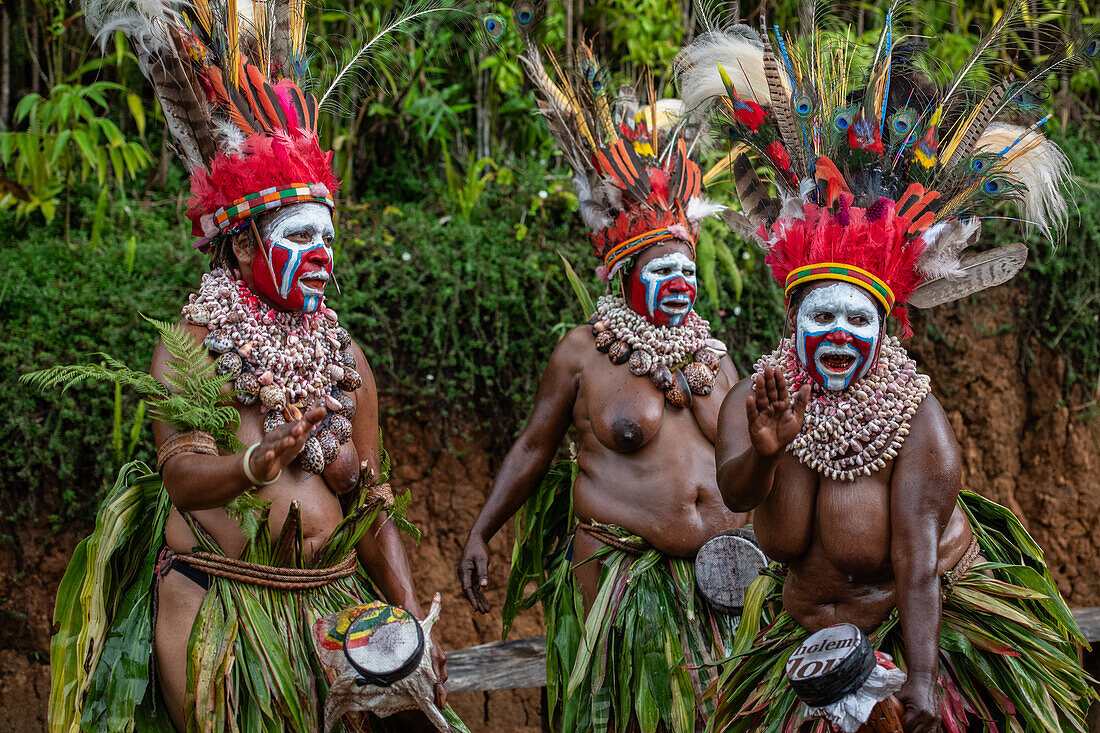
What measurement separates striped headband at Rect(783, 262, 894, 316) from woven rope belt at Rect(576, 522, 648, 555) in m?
1.29

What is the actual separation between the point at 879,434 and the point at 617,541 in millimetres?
1249

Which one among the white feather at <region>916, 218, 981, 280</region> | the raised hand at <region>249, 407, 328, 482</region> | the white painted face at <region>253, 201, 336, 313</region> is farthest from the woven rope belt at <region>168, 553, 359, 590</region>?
the white feather at <region>916, 218, 981, 280</region>

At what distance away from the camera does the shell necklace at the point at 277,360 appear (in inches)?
115

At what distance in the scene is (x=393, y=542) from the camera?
3.29m

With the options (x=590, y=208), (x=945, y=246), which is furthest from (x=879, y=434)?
(x=590, y=208)

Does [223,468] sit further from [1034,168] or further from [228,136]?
[1034,168]

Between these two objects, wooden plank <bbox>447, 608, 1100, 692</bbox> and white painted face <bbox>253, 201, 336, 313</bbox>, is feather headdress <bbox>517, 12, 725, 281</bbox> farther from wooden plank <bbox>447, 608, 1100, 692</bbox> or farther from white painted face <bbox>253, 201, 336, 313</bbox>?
wooden plank <bbox>447, 608, 1100, 692</bbox>

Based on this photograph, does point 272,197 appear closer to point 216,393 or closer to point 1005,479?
point 216,393

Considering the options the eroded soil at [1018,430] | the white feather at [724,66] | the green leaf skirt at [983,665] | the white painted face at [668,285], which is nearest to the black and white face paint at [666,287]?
the white painted face at [668,285]

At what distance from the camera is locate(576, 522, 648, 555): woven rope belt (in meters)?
3.71

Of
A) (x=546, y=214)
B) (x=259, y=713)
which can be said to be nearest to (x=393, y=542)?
(x=259, y=713)

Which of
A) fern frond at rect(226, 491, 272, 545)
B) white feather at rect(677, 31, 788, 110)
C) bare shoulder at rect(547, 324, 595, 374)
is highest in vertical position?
white feather at rect(677, 31, 788, 110)

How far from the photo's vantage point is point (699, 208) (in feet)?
13.4

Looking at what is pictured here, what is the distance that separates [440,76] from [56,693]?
514cm
